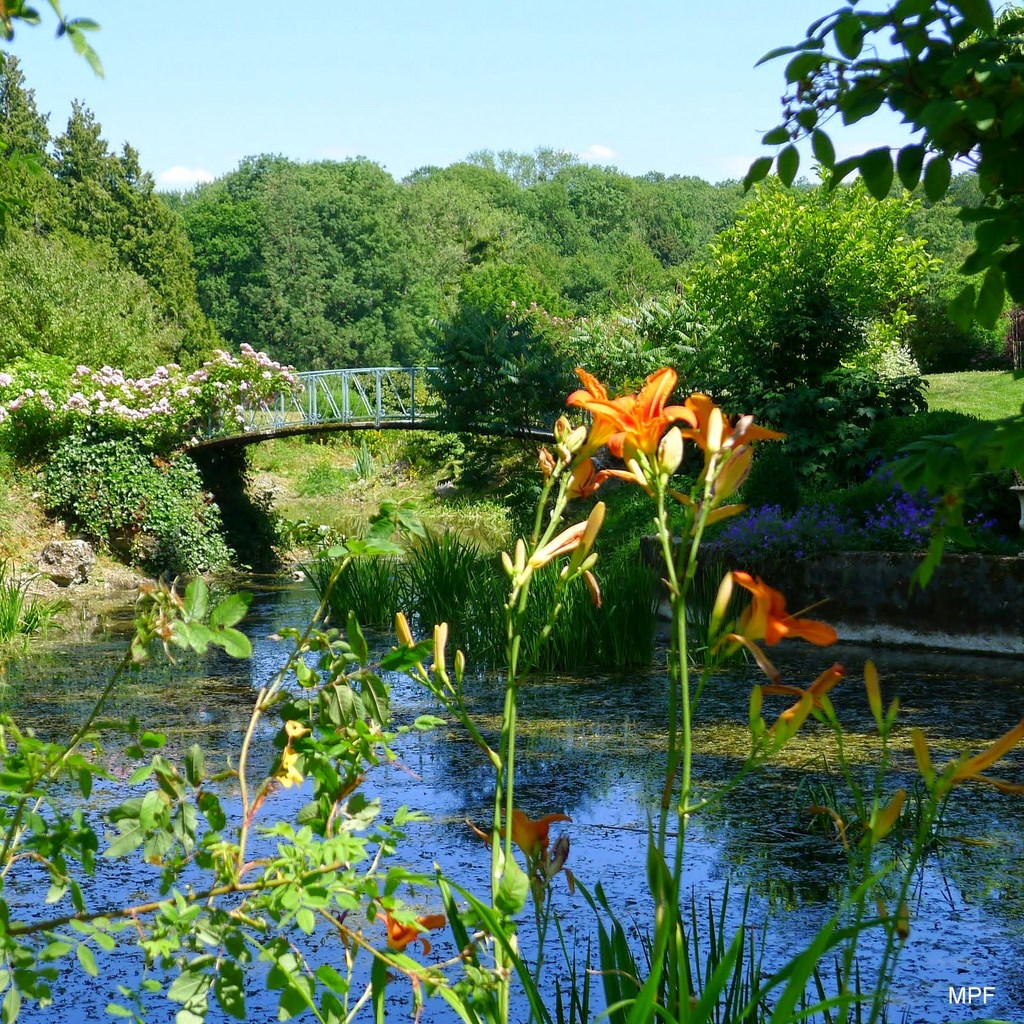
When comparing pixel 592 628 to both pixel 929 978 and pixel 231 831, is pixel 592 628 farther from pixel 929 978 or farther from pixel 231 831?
pixel 929 978

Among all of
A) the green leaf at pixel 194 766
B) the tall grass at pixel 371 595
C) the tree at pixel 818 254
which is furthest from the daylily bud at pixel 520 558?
the tree at pixel 818 254

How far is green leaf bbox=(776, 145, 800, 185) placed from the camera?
200 centimetres

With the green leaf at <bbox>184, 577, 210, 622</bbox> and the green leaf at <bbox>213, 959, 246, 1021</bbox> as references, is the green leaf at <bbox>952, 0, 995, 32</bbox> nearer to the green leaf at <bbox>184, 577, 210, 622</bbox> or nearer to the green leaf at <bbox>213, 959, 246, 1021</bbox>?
the green leaf at <bbox>184, 577, 210, 622</bbox>

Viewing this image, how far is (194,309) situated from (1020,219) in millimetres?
39954

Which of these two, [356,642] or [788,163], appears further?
[788,163]

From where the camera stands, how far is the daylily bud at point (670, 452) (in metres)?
1.48

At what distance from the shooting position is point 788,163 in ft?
6.59

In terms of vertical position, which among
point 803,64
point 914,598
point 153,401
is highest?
point 153,401

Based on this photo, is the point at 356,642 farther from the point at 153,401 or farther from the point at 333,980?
the point at 153,401

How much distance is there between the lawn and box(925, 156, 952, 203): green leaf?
44.6ft

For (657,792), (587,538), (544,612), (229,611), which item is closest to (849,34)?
(587,538)

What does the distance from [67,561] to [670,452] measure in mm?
12393

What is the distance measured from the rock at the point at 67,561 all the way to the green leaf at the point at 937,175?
39.2 ft

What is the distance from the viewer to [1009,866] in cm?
361
